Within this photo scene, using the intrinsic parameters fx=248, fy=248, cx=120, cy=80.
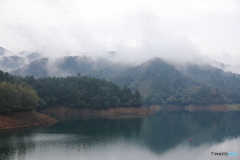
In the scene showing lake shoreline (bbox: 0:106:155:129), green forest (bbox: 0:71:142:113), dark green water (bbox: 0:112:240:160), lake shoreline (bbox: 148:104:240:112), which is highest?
green forest (bbox: 0:71:142:113)

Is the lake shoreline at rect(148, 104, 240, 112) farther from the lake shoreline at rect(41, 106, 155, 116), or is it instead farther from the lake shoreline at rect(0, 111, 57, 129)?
the lake shoreline at rect(0, 111, 57, 129)

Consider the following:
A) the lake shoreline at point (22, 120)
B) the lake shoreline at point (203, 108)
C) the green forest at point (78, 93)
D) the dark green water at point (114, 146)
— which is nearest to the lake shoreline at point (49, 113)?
the lake shoreline at point (22, 120)

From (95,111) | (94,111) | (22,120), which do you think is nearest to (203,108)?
(95,111)

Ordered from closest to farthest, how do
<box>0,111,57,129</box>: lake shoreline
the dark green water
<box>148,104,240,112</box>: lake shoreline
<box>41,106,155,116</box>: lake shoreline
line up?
the dark green water, <box>0,111,57,129</box>: lake shoreline, <box>41,106,155,116</box>: lake shoreline, <box>148,104,240,112</box>: lake shoreline

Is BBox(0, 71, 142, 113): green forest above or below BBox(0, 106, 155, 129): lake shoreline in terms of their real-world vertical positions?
above

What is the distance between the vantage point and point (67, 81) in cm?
12469

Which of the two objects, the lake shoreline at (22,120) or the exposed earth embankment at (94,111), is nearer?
the lake shoreline at (22,120)

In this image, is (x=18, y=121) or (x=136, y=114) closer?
(x=18, y=121)

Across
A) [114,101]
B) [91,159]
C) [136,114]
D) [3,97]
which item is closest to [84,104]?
[114,101]

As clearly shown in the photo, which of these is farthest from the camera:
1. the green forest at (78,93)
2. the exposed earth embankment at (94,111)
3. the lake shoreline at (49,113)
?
the exposed earth embankment at (94,111)

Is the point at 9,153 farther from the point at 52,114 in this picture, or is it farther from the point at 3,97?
the point at 52,114

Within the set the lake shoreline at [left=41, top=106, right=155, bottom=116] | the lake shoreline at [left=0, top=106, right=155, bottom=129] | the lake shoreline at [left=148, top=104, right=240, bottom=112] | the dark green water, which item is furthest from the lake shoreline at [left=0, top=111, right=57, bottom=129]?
the lake shoreline at [left=148, top=104, right=240, bottom=112]

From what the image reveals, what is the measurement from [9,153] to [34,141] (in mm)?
10439

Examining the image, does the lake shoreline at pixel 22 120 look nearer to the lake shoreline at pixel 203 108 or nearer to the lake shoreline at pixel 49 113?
the lake shoreline at pixel 49 113
